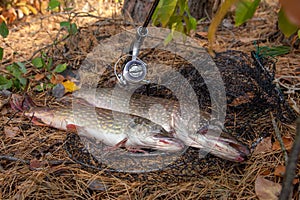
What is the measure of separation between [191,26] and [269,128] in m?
0.81

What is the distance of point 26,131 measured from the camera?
2475 millimetres

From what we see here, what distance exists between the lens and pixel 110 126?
233cm

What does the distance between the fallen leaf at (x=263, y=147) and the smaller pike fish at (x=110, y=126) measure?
17.6 inches

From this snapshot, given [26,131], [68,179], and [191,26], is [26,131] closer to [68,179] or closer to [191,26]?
[68,179]

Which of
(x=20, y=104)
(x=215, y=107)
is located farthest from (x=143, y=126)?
(x=20, y=104)

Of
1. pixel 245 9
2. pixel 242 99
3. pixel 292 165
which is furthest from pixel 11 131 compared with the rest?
pixel 292 165

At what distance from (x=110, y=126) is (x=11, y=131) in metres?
0.68

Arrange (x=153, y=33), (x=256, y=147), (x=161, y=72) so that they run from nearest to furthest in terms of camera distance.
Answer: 1. (x=256, y=147)
2. (x=161, y=72)
3. (x=153, y=33)

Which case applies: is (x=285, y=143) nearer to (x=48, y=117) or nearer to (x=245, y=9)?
(x=245, y=9)

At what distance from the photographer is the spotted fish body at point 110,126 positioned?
7.11 ft

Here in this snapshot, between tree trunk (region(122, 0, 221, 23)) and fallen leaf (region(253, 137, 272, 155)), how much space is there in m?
2.05

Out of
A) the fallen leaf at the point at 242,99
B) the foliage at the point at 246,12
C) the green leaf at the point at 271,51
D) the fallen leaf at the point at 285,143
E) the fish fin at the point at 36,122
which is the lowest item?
the fish fin at the point at 36,122

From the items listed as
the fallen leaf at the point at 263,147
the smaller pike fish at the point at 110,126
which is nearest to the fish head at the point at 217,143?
the smaller pike fish at the point at 110,126

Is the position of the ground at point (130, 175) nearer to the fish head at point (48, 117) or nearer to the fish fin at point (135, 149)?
the fish head at point (48, 117)
